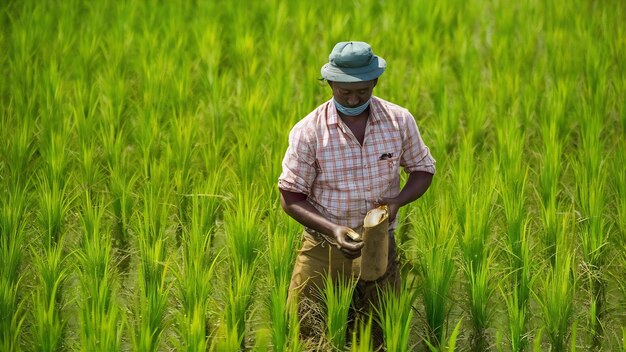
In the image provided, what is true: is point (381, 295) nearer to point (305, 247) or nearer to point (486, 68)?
point (305, 247)

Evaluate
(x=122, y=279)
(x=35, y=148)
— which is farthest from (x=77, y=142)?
(x=122, y=279)

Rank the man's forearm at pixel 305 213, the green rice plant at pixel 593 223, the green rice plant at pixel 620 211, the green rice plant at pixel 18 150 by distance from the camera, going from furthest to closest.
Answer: the green rice plant at pixel 18 150, the green rice plant at pixel 620 211, the green rice plant at pixel 593 223, the man's forearm at pixel 305 213

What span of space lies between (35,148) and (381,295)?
2.22 m

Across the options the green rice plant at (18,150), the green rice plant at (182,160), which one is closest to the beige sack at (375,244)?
the green rice plant at (182,160)

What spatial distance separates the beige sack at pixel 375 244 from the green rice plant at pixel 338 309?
92 mm

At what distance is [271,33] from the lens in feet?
21.8

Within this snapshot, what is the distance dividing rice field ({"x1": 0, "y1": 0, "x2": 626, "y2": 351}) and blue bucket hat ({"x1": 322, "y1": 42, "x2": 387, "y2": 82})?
668 mm

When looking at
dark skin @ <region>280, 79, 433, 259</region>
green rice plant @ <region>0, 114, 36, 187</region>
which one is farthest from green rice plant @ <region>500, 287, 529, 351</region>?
green rice plant @ <region>0, 114, 36, 187</region>

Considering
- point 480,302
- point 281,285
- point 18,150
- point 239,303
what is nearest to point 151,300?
point 239,303

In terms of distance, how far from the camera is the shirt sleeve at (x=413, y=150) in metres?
3.11

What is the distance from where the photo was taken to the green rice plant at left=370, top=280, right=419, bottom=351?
9.54ft

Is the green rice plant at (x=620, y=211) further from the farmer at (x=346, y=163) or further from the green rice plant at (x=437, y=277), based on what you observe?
the farmer at (x=346, y=163)

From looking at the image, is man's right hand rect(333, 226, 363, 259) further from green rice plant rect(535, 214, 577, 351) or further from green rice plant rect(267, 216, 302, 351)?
green rice plant rect(535, 214, 577, 351)

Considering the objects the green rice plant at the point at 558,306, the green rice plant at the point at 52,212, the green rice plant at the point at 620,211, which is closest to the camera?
the green rice plant at the point at 558,306
